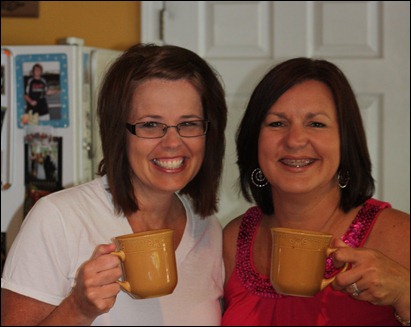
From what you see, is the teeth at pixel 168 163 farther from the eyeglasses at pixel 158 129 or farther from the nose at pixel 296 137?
the nose at pixel 296 137

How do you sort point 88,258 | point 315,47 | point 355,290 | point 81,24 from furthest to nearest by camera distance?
point 81,24
point 315,47
point 88,258
point 355,290

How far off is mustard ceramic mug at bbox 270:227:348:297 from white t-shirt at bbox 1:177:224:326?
296 mm

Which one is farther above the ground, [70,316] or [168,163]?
[168,163]

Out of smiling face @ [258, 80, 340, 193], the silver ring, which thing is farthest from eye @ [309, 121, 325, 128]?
the silver ring

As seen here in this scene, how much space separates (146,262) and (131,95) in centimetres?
42

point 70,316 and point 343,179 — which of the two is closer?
point 70,316

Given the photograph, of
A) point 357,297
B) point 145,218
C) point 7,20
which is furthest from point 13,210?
point 357,297

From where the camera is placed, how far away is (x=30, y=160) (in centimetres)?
255

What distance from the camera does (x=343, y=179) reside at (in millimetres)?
1606

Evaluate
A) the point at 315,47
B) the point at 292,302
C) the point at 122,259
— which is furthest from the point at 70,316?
the point at 315,47

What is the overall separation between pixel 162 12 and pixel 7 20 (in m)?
0.68

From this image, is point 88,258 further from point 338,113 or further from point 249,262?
point 338,113

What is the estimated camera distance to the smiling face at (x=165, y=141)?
1.45 meters

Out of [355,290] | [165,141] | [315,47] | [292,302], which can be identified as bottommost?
[292,302]
